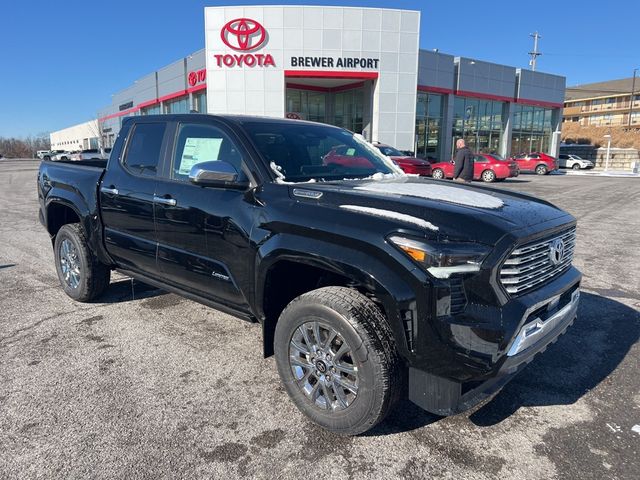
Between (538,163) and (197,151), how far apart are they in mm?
33924

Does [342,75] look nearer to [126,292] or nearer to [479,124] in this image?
[479,124]

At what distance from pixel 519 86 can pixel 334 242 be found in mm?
40479

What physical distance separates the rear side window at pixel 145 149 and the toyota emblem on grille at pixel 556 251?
9.95ft

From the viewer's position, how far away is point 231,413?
2947 mm

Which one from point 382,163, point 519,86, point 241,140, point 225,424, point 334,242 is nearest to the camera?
point 334,242

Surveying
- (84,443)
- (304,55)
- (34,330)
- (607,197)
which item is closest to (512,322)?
(84,443)

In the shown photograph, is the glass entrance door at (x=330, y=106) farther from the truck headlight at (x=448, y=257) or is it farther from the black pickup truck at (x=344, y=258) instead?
the truck headlight at (x=448, y=257)

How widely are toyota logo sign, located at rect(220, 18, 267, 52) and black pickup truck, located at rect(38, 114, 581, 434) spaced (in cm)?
2467

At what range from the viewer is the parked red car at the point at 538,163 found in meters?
32.6

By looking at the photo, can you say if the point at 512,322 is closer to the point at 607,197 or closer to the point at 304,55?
the point at 607,197

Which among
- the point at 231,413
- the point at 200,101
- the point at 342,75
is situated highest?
the point at 342,75

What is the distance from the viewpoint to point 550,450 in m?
2.61

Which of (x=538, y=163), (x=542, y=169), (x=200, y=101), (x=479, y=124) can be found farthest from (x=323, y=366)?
(x=479, y=124)

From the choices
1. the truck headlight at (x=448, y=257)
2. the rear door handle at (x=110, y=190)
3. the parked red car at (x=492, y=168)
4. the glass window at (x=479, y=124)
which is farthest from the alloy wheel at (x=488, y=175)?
the truck headlight at (x=448, y=257)
